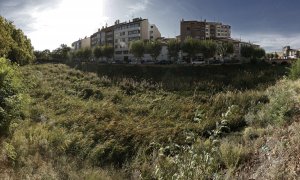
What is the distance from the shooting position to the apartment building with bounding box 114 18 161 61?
113625 millimetres

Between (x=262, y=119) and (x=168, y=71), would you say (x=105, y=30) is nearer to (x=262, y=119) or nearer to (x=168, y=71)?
(x=168, y=71)

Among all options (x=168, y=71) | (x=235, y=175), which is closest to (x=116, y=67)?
(x=168, y=71)

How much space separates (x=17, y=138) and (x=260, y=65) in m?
69.4

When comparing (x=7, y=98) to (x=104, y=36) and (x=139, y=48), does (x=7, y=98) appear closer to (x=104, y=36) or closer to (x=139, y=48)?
(x=139, y=48)

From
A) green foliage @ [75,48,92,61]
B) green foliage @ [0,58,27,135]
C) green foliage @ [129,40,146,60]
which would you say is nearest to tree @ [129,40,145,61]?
green foliage @ [129,40,146,60]

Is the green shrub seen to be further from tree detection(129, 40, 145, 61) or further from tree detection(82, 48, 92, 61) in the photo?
tree detection(82, 48, 92, 61)

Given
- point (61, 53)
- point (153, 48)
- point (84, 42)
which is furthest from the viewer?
point (84, 42)

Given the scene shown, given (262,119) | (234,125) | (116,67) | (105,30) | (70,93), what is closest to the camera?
(262,119)

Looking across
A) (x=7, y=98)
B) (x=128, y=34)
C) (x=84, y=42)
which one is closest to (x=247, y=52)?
(x=128, y=34)

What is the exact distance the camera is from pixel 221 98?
24531mm

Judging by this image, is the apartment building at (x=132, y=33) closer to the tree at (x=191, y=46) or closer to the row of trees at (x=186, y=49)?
the row of trees at (x=186, y=49)

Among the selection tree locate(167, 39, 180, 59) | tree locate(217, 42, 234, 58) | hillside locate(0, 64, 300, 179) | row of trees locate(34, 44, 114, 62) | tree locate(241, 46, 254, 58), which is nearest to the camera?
hillside locate(0, 64, 300, 179)

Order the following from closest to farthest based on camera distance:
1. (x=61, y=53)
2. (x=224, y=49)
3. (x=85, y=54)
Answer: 1. (x=224, y=49)
2. (x=85, y=54)
3. (x=61, y=53)

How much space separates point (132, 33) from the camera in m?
117
